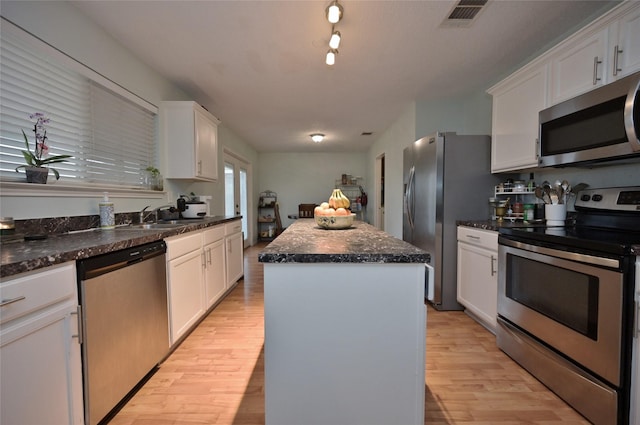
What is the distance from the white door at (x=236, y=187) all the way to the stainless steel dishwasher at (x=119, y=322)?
342cm

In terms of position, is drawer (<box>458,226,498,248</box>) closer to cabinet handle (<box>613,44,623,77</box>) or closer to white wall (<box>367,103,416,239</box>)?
cabinet handle (<box>613,44,623,77</box>)

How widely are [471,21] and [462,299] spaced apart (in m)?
2.26

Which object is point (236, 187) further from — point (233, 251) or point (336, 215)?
point (336, 215)

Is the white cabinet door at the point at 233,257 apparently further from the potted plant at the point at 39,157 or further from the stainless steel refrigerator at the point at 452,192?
the stainless steel refrigerator at the point at 452,192

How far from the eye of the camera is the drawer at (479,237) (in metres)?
2.02

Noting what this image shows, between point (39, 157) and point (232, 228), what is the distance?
6.01 feet

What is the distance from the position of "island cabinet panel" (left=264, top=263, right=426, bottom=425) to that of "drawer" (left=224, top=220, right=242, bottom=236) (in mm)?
2108

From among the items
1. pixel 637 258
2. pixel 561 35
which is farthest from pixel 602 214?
pixel 561 35

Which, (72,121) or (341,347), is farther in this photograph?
(72,121)

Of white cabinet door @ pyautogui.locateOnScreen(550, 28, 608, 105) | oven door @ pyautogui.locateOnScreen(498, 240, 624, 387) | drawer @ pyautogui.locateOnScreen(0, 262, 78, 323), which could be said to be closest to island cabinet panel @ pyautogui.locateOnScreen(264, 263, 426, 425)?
drawer @ pyautogui.locateOnScreen(0, 262, 78, 323)

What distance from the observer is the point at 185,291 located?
206 centimetres

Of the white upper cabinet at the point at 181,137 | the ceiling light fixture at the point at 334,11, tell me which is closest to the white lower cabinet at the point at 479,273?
the ceiling light fixture at the point at 334,11

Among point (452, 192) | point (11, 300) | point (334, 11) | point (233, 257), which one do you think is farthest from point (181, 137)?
point (452, 192)

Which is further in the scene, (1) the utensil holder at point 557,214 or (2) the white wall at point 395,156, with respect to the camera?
(2) the white wall at point 395,156
